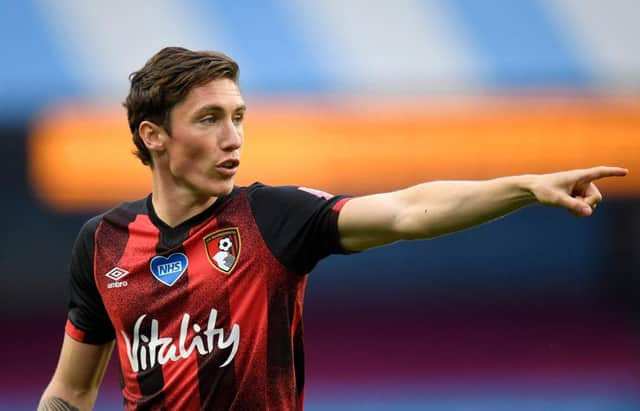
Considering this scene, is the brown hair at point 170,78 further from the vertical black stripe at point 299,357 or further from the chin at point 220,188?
the vertical black stripe at point 299,357

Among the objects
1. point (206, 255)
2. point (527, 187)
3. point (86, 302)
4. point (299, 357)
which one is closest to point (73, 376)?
point (86, 302)

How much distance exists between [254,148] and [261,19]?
112cm

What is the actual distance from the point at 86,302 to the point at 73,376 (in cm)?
29

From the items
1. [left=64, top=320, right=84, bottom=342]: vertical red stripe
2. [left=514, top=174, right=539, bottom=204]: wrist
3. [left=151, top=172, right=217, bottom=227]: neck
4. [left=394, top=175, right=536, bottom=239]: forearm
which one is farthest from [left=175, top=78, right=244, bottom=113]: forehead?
[left=514, top=174, right=539, bottom=204]: wrist

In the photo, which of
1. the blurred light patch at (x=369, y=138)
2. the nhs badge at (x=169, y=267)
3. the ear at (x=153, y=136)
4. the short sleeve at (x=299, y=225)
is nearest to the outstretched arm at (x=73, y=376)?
the nhs badge at (x=169, y=267)

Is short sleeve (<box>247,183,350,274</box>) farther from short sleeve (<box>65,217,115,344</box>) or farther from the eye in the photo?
short sleeve (<box>65,217,115,344</box>)

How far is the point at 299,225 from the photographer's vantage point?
11.4ft

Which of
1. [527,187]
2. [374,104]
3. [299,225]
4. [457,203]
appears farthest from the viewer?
[374,104]

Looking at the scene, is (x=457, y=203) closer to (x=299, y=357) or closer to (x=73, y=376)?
(x=299, y=357)

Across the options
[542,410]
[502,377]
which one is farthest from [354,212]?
[502,377]

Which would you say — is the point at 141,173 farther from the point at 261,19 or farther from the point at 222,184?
the point at 222,184

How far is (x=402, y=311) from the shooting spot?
42.7 feet

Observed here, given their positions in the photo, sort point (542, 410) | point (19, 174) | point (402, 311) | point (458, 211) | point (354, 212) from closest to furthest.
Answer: point (458, 211)
point (354, 212)
point (542, 410)
point (19, 174)
point (402, 311)

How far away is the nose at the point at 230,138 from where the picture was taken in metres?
3.58
